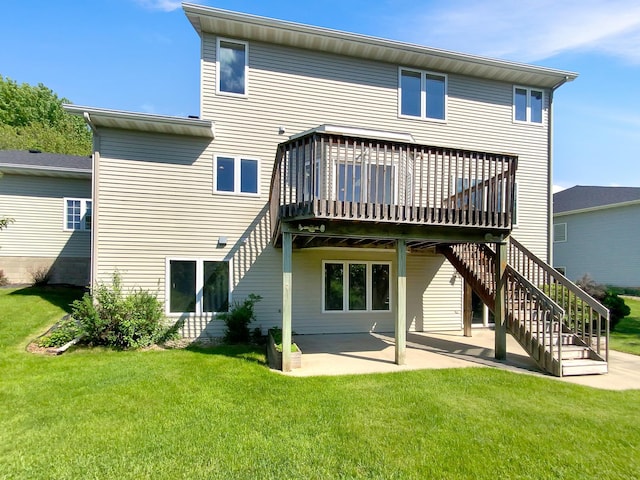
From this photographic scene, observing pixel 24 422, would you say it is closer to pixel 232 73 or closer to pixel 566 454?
pixel 566 454

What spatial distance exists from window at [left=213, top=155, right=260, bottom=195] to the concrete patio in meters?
4.12

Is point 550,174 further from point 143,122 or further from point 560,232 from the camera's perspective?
point 560,232

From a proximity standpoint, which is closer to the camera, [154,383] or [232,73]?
[154,383]

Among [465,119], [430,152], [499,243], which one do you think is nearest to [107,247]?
[430,152]

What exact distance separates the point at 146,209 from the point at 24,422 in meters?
5.41

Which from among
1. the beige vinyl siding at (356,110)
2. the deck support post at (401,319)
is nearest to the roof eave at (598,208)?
the beige vinyl siding at (356,110)

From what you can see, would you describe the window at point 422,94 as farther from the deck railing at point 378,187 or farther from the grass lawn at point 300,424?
the grass lawn at point 300,424

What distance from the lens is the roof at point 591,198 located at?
1933cm

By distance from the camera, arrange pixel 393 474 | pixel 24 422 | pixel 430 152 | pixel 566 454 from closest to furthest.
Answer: pixel 393 474 → pixel 566 454 → pixel 24 422 → pixel 430 152

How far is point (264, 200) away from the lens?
9.16 m

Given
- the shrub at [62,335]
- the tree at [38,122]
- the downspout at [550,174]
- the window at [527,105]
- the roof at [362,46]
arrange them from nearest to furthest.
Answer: the shrub at [62,335]
the roof at [362,46]
the window at [527,105]
the downspout at [550,174]
the tree at [38,122]

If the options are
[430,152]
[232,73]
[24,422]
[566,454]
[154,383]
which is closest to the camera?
[566,454]

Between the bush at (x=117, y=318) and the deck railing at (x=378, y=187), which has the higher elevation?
the deck railing at (x=378, y=187)

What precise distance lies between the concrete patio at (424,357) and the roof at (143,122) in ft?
18.8
